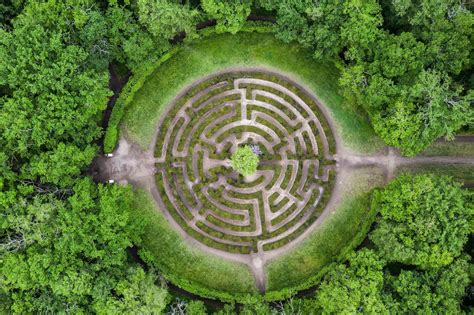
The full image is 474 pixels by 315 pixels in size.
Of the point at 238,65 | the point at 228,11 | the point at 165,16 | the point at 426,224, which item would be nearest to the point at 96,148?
the point at 165,16

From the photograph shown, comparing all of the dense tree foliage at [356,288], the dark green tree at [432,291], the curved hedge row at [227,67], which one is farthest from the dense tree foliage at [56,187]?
the dark green tree at [432,291]

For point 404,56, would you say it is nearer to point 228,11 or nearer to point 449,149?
point 449,149

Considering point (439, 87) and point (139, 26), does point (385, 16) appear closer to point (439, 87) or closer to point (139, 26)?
point (439, 87)

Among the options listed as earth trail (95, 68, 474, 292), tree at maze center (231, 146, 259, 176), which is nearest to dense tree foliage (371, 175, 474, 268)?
earth trail (95, 68, 474, 292)

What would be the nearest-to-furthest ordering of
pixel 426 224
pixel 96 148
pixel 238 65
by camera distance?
pixel 426 224 < pixel 96 148 < pixel 238 65

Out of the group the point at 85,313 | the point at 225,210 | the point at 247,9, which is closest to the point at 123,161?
the point at 225,210
